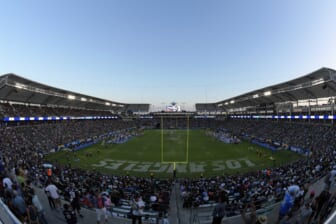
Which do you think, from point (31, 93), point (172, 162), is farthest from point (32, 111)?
point (172, 162)

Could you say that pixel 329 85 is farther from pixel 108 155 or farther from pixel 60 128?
pixel 60 128

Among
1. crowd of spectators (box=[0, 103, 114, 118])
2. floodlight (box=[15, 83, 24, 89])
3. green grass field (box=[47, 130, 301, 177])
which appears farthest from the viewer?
crowd of spectators (box=[0, 103, 114, 118])

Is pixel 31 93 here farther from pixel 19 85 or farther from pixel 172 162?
pixel 172 162

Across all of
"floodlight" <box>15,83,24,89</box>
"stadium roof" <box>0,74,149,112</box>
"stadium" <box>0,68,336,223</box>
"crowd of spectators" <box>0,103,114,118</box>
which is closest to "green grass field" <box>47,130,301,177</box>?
"stadium" <box>0,68,336,223</box>

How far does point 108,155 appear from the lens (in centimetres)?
2692

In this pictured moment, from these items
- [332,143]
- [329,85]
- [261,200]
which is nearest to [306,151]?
[332,143]

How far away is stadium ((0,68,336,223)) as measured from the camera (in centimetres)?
818

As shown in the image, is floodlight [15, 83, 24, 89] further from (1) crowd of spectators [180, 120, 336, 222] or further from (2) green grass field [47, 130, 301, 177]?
(1) crowd of spectators [180, 120, 336, 222]

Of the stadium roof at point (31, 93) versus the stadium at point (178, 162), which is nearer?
the stadium at point (178, 162)

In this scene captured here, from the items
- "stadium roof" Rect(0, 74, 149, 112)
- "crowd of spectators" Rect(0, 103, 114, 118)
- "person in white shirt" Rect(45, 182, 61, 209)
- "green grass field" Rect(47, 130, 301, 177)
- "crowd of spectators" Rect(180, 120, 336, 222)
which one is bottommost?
"green grass field" Rect(47, 130, 301, 177)

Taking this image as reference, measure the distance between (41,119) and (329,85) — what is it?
49.3m

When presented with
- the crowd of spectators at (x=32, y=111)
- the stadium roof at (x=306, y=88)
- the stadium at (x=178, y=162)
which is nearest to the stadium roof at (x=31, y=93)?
the stadium at (x=178, y=162)

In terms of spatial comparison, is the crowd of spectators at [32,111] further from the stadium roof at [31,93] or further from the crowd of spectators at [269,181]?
the crowd of spectators at [269,181]

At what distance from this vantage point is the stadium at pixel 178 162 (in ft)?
26.8
